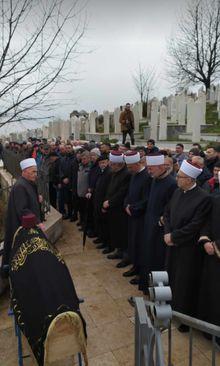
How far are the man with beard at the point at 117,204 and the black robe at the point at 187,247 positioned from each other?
7.09ft

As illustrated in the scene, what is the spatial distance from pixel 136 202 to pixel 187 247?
1.65 meters

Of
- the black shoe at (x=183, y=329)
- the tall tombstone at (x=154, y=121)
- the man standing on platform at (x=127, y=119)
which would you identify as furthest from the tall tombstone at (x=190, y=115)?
the black shoe at (x=183, y=329)

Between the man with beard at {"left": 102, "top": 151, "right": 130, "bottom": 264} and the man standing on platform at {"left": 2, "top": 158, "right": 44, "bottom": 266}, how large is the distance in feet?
6.27

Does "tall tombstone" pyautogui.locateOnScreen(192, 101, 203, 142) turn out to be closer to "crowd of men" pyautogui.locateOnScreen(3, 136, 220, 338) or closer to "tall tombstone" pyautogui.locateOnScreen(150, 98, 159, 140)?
"tall tombstone" pyautogui.locateOnScreen(150, 98, 159, 140)

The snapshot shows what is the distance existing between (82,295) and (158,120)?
1694 centimetres

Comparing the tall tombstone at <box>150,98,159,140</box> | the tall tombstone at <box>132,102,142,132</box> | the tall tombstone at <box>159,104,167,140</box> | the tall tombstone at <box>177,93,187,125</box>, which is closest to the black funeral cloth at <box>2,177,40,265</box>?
the tall tombstone at <box>159,104,167,140</box>

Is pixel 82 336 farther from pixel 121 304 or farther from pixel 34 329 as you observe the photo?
pixel 121 304

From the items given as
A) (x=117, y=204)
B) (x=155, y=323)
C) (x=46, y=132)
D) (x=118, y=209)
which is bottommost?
(x=118, y=209)

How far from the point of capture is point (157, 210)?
504cm

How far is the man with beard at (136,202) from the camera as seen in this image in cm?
560

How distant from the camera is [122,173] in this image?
652 cm

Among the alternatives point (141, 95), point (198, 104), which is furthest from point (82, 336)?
point (141, 95)

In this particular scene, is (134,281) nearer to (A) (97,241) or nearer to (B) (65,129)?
(A) (97,241)

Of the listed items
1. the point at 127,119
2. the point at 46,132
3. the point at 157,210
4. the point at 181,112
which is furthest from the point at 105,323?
the point at 46,132
